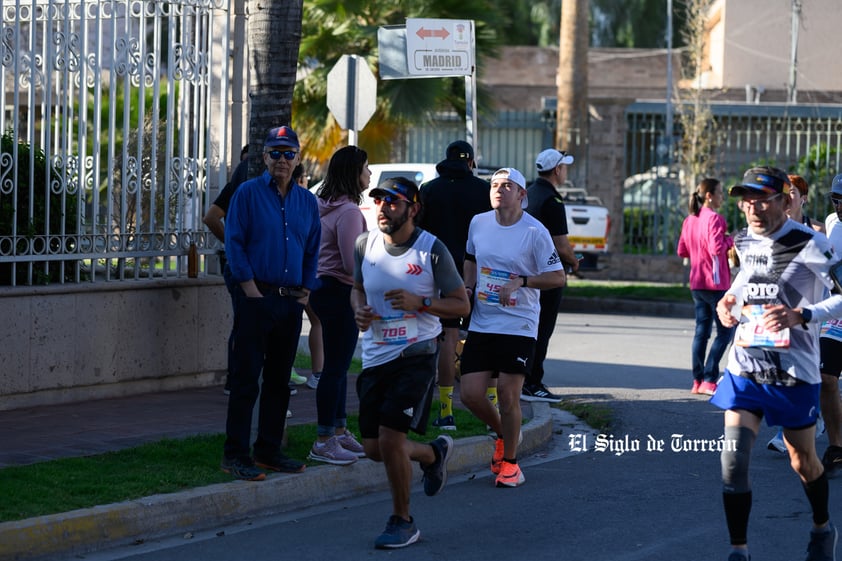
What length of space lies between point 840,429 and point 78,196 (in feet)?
18.5

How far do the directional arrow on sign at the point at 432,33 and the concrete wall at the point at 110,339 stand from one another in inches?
130

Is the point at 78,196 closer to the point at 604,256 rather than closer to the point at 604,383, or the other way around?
the point at 604,383

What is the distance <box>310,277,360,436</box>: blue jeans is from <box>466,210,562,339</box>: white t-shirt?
2.49 feet

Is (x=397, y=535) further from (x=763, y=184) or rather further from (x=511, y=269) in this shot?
(x=763, y=184)

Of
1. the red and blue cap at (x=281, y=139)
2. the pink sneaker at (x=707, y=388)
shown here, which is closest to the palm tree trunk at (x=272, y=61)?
the red and blue cap at (x=281, y=139)

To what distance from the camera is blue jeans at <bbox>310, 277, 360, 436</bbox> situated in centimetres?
783

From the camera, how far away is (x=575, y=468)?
862 centimetres

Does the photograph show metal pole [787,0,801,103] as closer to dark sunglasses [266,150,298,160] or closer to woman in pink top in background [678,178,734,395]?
woman in pink top in background [678,178,734,395]

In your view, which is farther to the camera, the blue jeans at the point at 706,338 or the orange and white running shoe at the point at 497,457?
the blue jeans at the point at 706,338

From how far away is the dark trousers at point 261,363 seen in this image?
287 inches

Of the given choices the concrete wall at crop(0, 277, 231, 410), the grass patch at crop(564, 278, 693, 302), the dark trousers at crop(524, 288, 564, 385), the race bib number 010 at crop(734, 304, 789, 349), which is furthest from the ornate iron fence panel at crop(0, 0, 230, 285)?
the grass patch at crop(564, 278, 693, 302)

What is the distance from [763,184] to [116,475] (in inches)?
146

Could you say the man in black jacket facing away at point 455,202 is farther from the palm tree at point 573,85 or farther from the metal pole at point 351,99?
the palm tree at point 573,85

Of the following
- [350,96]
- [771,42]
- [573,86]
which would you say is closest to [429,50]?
[350,96]
